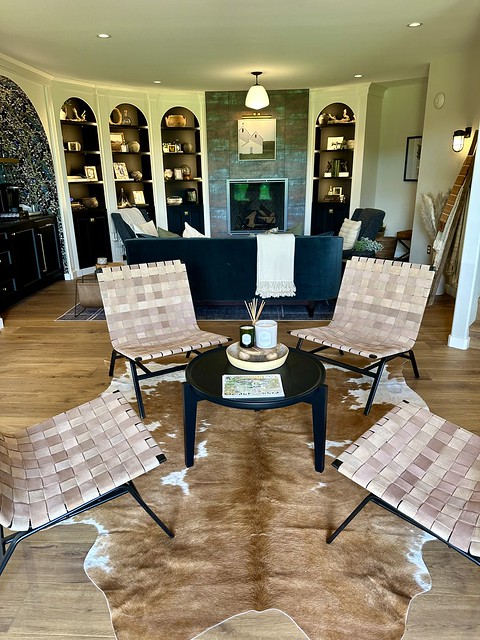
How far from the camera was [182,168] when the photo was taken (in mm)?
7719

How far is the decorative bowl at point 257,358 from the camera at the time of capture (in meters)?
2.18

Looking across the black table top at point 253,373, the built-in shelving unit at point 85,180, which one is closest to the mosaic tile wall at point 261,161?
the built-in shelving unit at point 85,180

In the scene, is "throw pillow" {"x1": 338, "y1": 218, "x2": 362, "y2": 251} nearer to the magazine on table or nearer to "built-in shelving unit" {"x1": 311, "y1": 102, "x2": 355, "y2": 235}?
"built-in shelving unit" {"x1": 311, "y1": 102, "x2": 355, "y2": 235}

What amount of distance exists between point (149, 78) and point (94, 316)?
341cm

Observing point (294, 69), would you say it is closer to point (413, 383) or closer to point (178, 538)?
point (413, 383)

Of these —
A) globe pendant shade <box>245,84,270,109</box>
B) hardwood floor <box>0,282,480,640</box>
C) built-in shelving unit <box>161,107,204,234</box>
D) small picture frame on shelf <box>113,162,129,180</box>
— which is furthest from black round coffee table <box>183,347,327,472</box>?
built-in shelving unit <box>161,107,204,234</box>

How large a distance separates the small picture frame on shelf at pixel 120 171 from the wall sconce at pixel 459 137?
15.3 feet

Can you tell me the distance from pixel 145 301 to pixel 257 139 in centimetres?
526

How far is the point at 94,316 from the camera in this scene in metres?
4.57

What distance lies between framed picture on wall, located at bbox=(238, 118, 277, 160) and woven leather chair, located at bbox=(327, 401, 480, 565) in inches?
251

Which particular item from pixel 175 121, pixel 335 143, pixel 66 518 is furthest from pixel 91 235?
pixel 66 518

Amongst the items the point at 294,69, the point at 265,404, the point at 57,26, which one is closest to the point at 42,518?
the point at 265,404

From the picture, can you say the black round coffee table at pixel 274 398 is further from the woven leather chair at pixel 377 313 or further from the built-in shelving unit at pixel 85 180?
the built-in shelving unit at pixel 85 180

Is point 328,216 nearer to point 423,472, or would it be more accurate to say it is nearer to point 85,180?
point 85,180
